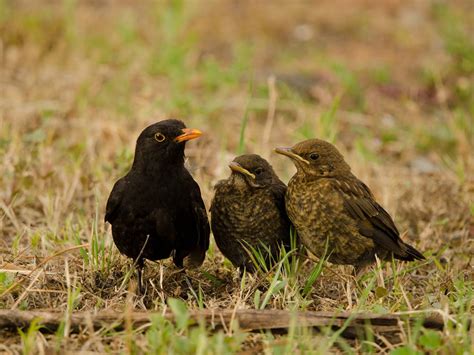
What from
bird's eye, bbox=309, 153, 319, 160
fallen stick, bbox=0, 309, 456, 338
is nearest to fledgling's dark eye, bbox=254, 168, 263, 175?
bird's eye, bbox=309, 153, 319, 160

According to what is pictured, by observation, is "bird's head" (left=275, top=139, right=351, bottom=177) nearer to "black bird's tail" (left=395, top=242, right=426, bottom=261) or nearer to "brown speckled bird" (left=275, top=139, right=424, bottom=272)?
"brown speckled bird" (left=275, top=139, right=424, bottom=272)

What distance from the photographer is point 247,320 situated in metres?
4.30

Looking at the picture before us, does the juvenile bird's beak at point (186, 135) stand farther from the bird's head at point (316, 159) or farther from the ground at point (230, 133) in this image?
the ground at point (230, 133)

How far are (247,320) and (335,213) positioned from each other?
3.92 feet

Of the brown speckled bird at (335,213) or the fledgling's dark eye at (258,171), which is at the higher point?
the fledgling's dark eye at (258,171)

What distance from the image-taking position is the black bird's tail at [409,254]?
5.40 metres

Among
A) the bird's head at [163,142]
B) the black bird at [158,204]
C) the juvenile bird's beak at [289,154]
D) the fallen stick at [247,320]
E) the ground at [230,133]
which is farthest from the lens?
the juvenile bird's beak at [289,154]

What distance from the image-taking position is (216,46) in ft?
41.1

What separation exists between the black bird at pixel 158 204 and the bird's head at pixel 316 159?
648 mm

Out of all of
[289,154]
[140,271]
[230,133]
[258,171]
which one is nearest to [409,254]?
[289,154]

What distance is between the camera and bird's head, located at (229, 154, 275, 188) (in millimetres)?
5422

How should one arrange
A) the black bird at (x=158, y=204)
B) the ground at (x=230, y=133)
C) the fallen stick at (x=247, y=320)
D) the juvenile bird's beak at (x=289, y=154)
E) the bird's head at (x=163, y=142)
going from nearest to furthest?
the fallen stick at (x=247, y=320)
the ground at (x=230, y=133)
the black bird at (x=158, y=204)
the bird's head at (x=163, y=142)
the juvenile bird's beak at (x=289, y=154)

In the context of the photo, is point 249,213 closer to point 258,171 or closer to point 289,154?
point 258,171

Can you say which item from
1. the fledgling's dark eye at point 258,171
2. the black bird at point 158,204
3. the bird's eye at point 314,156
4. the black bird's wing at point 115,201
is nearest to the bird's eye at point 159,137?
the black bird at point 158,204
